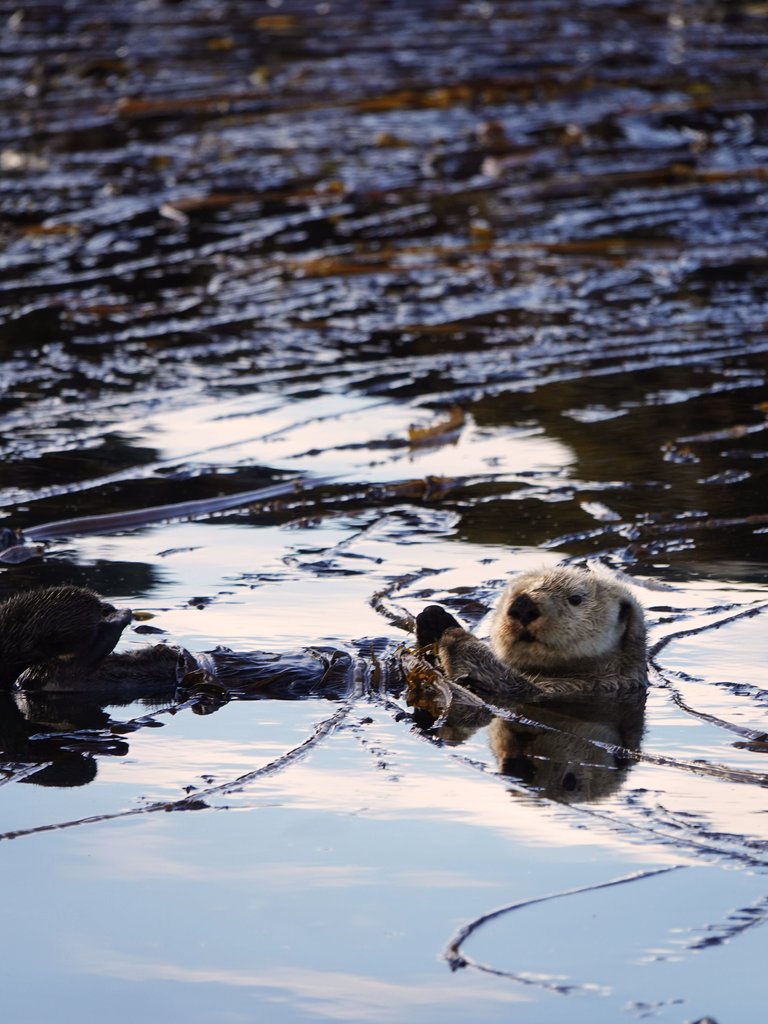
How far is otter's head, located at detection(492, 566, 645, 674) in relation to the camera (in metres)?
4.89

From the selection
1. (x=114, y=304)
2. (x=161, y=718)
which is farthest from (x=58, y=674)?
(x=114, y=304)

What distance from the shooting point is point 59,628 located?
4543 millimetres

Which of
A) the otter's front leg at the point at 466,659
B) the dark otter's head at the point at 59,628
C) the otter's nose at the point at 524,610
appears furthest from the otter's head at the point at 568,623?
the dark otter's head at the point at 59,628

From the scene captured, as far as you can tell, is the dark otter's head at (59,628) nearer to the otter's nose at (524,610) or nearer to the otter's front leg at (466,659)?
the otter's front leg at (466,659)

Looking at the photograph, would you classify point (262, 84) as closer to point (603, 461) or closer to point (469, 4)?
point (469, 4)

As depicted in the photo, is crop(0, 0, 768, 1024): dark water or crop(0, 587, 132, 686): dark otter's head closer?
crop(0, 0, 768, 1024): dark water

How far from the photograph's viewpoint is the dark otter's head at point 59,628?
4.55 meters

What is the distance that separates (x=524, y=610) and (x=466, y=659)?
0.23 m

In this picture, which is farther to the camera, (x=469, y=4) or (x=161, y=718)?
(x=469, y=4)

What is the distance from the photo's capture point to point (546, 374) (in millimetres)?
8531

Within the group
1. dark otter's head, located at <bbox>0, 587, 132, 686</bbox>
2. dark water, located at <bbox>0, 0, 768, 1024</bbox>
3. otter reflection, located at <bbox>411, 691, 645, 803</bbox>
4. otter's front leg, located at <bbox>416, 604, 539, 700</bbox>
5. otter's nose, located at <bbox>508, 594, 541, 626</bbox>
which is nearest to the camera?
dark water, located at <bbox>0, 0, 768, 1024</bbox>

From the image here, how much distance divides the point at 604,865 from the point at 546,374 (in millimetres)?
5127

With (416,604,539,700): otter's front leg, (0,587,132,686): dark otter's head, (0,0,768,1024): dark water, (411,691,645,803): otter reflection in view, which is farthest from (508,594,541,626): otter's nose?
(0,587,132,686): dark otter's head

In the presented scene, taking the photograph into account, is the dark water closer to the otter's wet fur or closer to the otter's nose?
the otter's wet fur
